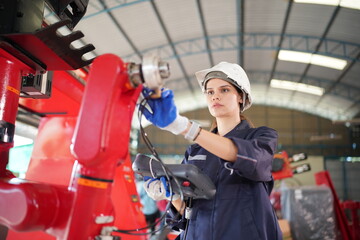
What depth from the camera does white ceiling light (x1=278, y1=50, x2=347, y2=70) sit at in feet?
42.6

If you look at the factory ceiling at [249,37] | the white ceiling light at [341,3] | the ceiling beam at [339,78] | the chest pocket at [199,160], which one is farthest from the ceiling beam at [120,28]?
the ceiling beam at [339,78]

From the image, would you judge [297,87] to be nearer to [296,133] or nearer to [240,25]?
[296,133]

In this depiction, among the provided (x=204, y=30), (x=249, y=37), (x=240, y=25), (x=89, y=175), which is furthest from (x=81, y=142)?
(x=249, y=37)

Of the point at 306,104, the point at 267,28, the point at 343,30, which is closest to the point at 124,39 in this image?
the point at 267,28

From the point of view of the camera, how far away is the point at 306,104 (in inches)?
794

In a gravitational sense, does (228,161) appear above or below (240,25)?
below

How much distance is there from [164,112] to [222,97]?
0.67 m

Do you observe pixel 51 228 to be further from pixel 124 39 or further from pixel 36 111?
pixel 124 39

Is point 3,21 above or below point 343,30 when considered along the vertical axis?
below

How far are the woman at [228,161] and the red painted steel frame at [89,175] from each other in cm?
19

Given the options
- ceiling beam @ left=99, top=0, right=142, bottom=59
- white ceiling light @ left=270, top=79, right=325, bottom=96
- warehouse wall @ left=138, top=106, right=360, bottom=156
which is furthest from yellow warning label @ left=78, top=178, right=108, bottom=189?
warehouse wall @ left=138, top=106, right=360, bottom=156

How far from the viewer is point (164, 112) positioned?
47.0 inches

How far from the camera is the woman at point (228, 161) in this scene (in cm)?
130

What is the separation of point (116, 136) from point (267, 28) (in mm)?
12507
